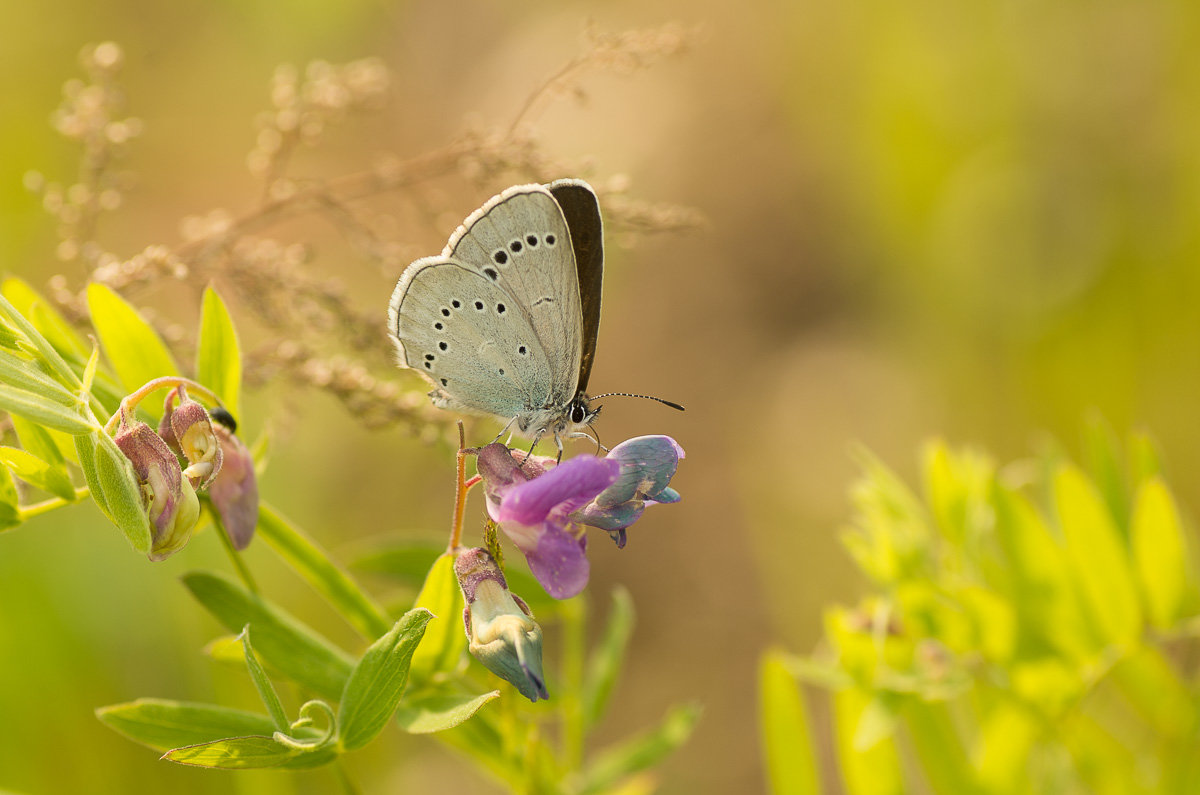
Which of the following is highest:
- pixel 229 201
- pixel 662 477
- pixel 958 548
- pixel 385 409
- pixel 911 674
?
pixel 229 201

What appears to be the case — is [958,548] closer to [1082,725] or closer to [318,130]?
[1082,725]

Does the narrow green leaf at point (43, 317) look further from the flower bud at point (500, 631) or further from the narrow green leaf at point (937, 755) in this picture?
the narrow green leaf at point (937, 755)

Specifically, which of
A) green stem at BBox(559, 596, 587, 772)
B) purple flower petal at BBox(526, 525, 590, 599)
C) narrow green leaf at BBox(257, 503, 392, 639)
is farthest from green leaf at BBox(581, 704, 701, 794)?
purple flower petal at BBox(526, 525, 590, 599)

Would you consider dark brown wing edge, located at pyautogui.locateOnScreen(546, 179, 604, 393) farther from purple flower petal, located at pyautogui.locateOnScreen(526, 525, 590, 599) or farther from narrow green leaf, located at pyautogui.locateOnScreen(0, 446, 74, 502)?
narrow green leaf, located at pyautogui.locateOnScreen(0, 446, 74, 502)

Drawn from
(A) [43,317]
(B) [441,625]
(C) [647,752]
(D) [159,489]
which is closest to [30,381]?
(D) [159,489]

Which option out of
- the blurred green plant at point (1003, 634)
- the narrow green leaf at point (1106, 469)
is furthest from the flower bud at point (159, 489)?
the narrow green leaf at point (1106, 469)

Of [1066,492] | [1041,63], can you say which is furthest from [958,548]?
Answer: [1041,63]
